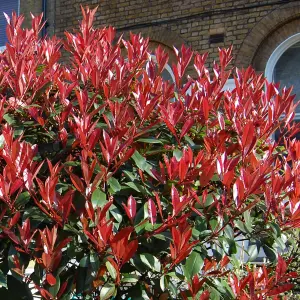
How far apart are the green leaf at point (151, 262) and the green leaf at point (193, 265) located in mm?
111

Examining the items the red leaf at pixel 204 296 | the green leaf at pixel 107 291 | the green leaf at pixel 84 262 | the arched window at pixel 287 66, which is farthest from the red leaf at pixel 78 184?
A: the arched window at pixel 287 66

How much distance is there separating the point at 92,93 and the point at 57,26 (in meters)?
8.22

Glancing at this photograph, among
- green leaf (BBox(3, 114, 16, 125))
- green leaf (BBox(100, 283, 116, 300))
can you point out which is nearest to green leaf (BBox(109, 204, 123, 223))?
green leaf (BBox(100, 283, 116, 300))

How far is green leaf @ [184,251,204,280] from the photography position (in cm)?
213

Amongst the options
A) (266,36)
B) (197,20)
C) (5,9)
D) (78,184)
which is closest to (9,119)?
(78,184)

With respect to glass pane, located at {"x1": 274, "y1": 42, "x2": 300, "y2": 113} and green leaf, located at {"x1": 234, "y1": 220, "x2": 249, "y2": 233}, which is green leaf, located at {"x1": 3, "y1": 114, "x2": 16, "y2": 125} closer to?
green leaf, located at {"x1": 234, "y1": 220, "x2": 249, "y2": 233}

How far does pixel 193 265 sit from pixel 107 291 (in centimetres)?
35

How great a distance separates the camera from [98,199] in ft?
6.94

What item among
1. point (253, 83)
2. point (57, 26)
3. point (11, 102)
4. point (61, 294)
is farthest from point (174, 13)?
point (61, 294)

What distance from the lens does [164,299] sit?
221 cm

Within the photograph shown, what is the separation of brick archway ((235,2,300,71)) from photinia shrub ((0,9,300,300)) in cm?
617

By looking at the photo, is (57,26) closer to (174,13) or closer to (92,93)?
(174,13)

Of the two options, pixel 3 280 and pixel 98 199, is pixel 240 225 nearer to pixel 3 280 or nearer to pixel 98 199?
pixel 98 199

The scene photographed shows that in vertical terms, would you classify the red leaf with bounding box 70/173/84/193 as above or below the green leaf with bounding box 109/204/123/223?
above
